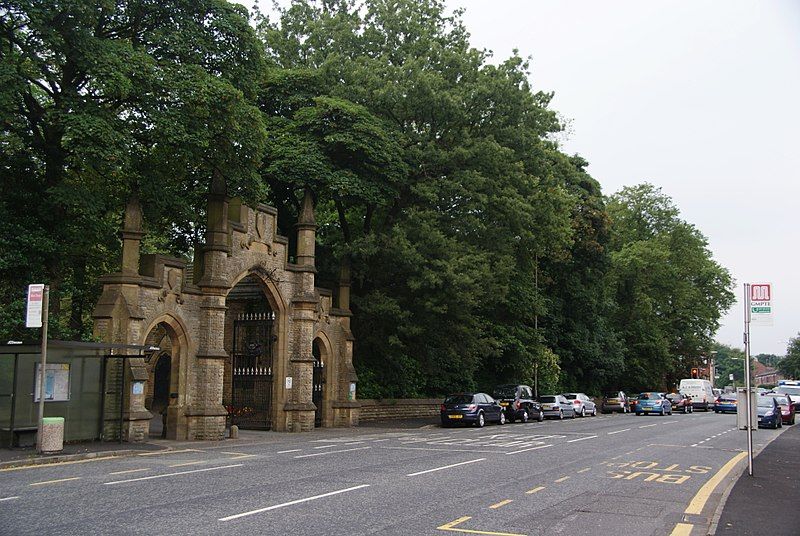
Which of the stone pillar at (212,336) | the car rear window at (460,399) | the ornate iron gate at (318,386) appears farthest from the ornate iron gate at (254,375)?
the car rear window at (460,399)

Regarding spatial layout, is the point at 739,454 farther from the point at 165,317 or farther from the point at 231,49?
the point at 231,49

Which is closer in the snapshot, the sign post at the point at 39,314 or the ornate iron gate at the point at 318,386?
the sign post at the point at 39,314

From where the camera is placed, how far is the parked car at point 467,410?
33.0m

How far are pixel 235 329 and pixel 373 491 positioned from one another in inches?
677

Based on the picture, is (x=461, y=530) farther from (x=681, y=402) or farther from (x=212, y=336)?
(x=681, y=402)

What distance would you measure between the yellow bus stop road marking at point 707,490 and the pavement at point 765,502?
38 centimetres

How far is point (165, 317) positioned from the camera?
23.3 meters

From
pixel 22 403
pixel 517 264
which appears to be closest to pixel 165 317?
pixel 22 403

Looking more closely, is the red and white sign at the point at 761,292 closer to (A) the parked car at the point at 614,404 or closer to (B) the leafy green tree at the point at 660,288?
(A) the parked car at the point at 614,404

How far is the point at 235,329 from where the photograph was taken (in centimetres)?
2847

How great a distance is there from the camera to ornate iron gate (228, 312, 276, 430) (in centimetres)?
2859

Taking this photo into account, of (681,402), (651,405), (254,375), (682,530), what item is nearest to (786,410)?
(651,405)

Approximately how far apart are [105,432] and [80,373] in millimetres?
1924

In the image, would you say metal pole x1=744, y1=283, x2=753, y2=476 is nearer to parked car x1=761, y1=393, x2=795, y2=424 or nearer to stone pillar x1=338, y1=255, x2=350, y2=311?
stone pillar x1=338, y1=255, x2=350, y2=311
